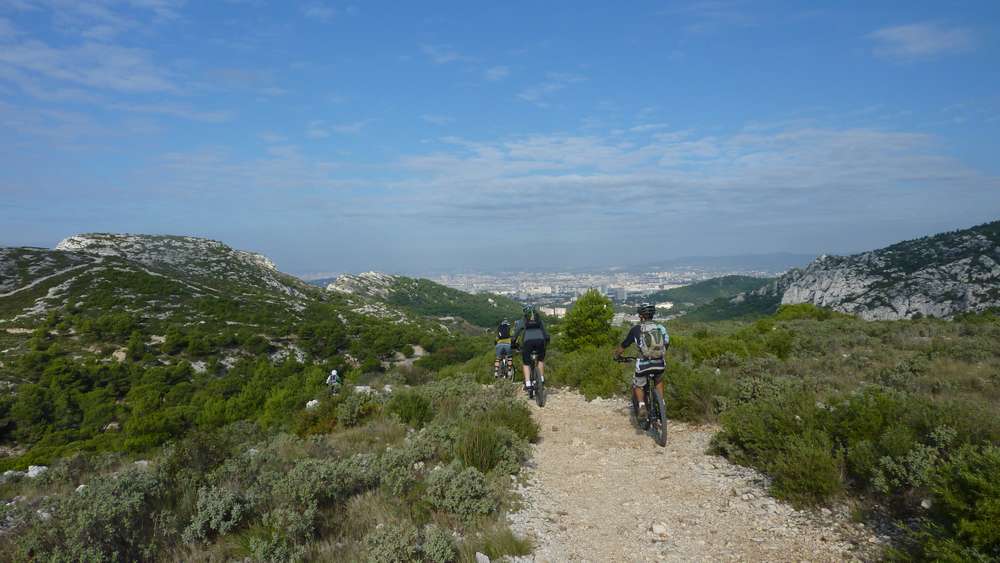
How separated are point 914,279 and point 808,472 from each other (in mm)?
65940

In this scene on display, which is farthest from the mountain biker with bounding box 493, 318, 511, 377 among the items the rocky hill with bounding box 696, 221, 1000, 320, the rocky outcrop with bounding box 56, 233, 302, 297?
the rocky outcrop with bounding box 56, 233, 302, 297

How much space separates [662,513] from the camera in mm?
5195

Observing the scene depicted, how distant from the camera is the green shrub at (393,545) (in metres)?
3.74

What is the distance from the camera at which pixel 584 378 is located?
12.4 meters

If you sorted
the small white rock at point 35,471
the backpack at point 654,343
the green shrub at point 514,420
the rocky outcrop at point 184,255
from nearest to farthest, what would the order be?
1. the small white rock at point 35,471
2. the backpack at point 654,343
3. the green shrub at point 514,420
4. the rocky outcrop at point 184,255

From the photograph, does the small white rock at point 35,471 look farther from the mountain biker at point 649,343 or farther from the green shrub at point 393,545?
the mountain biker at point 649,343

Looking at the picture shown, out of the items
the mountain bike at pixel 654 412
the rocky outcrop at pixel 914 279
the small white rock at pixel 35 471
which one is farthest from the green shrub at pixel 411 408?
the rocky outcrop at pixel 914 279

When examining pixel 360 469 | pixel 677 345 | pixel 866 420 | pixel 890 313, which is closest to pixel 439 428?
pixel 360 469

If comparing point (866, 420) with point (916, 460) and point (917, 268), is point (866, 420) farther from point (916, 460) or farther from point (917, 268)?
point (917, 268)

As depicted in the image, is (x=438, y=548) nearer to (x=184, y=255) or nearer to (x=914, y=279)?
(x=914, y=279)

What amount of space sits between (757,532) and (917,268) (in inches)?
2820

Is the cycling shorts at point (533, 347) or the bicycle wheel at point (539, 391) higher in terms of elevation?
the cycling shorts at point (533, 347)

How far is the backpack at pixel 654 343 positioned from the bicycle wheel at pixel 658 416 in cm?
64

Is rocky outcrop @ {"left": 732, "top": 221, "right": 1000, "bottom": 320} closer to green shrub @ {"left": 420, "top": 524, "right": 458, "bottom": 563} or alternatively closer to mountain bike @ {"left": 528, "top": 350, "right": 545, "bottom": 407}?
mountain bike @ {"left": 528, "top": 350, "right": 545, "bottom": 407}
